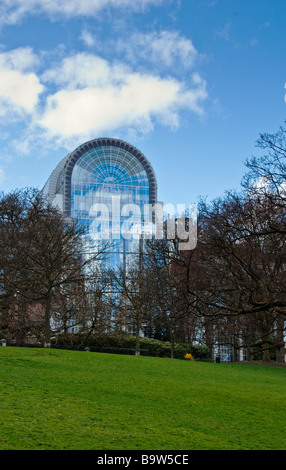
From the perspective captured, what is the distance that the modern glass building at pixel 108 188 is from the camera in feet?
267

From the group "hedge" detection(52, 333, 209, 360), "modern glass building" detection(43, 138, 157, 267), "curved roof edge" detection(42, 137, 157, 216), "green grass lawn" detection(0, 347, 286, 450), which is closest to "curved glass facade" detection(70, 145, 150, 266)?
"modern glass building" detection(43, 138, 157, 267)

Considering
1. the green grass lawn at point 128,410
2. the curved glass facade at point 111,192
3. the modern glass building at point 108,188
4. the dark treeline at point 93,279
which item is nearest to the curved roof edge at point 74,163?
the modern glass building at point 108,188

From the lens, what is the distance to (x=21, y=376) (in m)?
14.1

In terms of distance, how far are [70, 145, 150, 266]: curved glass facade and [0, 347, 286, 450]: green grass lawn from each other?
63.0 meters

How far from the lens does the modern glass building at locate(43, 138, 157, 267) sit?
267 feet

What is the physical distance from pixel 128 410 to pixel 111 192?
7511 centimetres

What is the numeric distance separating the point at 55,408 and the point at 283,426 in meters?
4.90

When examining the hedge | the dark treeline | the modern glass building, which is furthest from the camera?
the modern glass building

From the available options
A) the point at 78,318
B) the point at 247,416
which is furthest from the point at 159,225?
the point at 247,416

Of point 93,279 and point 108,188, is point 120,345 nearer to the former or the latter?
point 93,279

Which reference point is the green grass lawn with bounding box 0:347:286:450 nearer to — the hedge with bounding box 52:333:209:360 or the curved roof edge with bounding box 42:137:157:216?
the hedge with bounding box 52:333:209:360

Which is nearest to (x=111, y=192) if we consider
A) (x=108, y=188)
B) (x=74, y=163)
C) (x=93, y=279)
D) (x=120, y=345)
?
(x=108, y=188)

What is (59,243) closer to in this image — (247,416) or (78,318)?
(78,318)

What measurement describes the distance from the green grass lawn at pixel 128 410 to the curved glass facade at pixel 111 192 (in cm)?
6301
